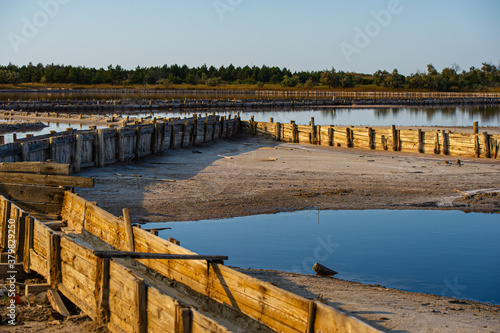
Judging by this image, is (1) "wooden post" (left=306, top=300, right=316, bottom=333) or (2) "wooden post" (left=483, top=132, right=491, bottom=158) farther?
(2) "wooden post" (left=483, top=132, right=491, bottom=158)

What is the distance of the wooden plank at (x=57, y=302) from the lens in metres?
9.01

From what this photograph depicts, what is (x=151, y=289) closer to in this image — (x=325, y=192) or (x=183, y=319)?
(x=183, y=319)

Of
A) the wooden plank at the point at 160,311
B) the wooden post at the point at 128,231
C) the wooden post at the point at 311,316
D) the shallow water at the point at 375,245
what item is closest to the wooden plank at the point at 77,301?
the wooden post at the point at 128,231

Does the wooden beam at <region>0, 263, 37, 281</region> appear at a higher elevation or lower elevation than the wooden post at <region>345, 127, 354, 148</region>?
lower

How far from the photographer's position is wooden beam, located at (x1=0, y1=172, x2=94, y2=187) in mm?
13812

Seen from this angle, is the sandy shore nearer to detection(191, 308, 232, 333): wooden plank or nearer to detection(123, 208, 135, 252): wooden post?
detection(123, 208, 135, 252): wooden post

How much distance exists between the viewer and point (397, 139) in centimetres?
3105

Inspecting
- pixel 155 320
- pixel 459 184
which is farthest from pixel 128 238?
pixel 459 184

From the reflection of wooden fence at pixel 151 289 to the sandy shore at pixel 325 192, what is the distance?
6.87 feet

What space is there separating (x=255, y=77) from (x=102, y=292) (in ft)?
562

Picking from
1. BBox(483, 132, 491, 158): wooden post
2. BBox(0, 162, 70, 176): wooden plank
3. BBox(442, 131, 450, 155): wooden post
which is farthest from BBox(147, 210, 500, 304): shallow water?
BBox(442, 131, 450, 155): wooden post

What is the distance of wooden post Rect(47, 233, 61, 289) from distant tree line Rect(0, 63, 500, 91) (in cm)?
14481

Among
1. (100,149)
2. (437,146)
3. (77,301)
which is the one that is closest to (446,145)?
(437,146)

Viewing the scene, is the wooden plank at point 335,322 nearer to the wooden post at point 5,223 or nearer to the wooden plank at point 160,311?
the wooden plank at point 160,311
